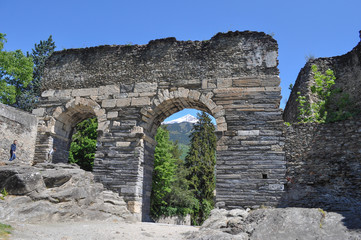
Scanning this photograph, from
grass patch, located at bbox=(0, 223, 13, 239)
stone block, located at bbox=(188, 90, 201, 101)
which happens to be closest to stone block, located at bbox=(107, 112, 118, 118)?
stone block, located at bbox=(188, 90, 201, 101)

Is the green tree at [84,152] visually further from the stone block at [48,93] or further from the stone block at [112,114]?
the stone block at [112,114]

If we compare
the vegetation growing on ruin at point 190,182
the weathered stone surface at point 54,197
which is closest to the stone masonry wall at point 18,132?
the weathered stone surface at point 54,197

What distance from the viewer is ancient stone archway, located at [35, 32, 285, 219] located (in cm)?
877

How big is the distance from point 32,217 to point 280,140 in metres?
6.76

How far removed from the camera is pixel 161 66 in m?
10.5

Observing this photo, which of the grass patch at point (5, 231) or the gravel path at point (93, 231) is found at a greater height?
the grass patch at point (5, 231)

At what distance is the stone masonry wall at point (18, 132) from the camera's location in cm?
971

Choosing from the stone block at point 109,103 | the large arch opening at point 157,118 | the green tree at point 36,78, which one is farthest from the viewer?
the green tree at point 36,78

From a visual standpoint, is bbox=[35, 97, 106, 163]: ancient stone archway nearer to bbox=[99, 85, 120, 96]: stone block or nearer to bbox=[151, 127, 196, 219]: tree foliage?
bbox=[99, 85, 120, 96]: stone block

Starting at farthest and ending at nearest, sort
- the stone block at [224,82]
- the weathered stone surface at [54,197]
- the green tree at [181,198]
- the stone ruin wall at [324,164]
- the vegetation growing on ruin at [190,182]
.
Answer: the green tree at [181,198]
the vegetation growing on ruin at [190,182]
the stone block at [224,82]
the stone ruin wall at [324,164]
the weathered stone surface at [54,197]

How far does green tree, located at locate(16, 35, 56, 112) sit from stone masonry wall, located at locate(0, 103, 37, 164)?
50.2 ft

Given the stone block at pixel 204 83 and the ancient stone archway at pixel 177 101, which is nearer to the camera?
the ancient stone archway at pixel 177 101

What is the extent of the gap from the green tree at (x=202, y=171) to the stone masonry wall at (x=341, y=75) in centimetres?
894

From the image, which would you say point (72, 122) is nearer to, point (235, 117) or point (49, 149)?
point (49, 149)
